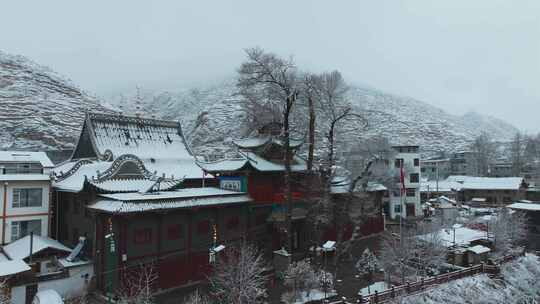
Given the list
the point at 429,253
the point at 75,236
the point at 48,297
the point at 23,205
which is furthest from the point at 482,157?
the point at 48,297

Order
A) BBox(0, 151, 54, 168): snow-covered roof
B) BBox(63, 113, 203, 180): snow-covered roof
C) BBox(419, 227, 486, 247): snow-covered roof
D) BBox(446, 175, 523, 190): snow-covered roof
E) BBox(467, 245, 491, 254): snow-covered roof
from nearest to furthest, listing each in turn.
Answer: BBox(467, 245, 491, 254): snow-covered roof < BBox(0, 151, 54, 168): snow-covered roof < BBox(419, 227, 486, 247): snow-covered roof < BBox(63, 113, 203, 180): snow-covered roof < BBox(446, 175, 523, 190): snow-covered roof

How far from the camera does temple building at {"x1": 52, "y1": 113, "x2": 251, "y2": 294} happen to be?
2428 cm

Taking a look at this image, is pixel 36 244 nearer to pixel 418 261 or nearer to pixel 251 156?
pixel 251 156

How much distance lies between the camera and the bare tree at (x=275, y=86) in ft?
95.5

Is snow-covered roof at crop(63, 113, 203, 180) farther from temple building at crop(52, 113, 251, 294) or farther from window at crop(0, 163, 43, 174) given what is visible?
window at crop(0, 163, 43, 174)

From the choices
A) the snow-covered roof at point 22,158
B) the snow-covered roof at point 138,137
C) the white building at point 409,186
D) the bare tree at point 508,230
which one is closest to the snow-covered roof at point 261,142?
the snow-covered roof at point 138,137

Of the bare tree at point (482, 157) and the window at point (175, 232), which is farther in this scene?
the bare tree at point (482, 157)

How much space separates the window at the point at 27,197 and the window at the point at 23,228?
1.35 metres

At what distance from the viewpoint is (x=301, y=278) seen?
900 inches

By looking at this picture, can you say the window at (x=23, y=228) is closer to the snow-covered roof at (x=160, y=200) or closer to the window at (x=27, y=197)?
the window at (x=27, y=197)

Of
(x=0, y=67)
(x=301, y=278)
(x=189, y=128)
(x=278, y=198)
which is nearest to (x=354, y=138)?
(x=278, y=198)

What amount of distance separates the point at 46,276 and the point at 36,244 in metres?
4.75

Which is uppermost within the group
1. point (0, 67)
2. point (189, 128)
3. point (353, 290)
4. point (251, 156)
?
point (0, 67)

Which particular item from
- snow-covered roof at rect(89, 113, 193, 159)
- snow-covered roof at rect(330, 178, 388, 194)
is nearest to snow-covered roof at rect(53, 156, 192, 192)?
snow-covered roof at rect(89, 113, 193, 159)
